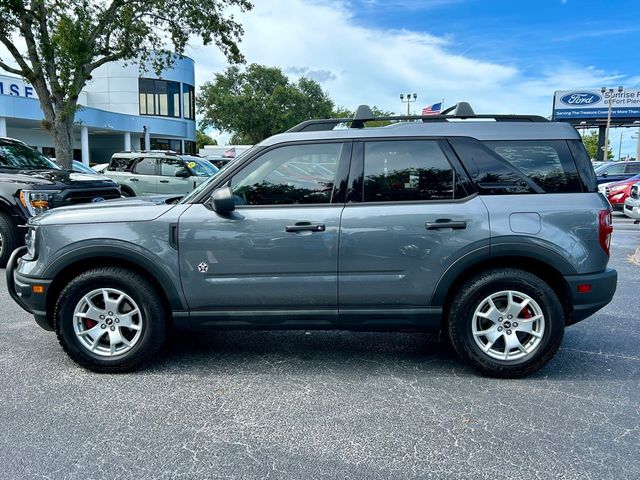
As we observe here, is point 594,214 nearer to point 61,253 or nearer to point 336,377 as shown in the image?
point 336,377

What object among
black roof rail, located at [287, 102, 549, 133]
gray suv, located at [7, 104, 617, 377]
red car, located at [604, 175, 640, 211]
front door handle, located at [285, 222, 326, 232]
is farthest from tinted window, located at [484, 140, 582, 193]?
red car, located at [604, 175, 640, 211]

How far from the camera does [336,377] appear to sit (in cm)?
381

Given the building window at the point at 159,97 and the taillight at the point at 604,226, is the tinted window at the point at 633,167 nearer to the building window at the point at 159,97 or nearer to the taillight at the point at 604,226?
the taillight at the point at 604,226

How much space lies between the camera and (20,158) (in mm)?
8930

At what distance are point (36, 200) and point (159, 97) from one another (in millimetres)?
38403

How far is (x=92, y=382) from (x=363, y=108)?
3.00 metres

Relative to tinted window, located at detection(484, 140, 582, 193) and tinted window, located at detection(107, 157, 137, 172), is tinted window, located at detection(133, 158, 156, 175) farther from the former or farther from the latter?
tinted window, located at detection(484, 140, 582, 193)

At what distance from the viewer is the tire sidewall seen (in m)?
3.74

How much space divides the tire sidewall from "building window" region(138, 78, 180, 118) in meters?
41.8

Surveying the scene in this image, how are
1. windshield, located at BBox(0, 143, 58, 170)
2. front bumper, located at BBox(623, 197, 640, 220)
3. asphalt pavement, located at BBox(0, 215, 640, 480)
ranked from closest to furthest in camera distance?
asphalt pavement, located at BBox(0, 215, 640, 480) < windshield, located at BBox(0, 143, 58, 170) < front bumper, located at BBox(623, 197, 640, 220)

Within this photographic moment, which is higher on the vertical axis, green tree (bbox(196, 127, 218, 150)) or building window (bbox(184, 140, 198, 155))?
green tree (bbox(196, 127, 218, 150))

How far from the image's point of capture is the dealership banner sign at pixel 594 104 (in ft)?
165

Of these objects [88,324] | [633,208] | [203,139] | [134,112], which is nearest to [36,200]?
[88,324]

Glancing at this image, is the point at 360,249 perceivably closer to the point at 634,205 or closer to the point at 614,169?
the point at 634,205
